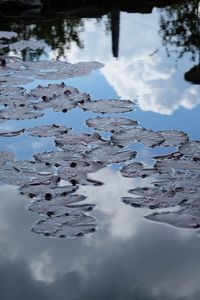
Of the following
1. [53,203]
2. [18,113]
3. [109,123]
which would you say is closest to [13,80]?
[18,113]

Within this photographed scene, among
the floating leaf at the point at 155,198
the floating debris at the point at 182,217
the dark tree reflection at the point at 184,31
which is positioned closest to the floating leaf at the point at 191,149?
the floating leaf at the point at 155,198

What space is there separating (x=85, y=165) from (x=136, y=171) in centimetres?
34

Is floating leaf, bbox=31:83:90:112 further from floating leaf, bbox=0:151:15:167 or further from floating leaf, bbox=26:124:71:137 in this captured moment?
floating leaf, bbox=0:151:15:167

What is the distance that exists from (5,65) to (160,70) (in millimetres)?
1802

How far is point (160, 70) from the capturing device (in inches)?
235

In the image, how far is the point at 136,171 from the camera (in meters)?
3.31

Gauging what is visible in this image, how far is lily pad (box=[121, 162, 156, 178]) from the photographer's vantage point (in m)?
3.27

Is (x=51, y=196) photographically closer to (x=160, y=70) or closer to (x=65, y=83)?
(x=65, y=83)

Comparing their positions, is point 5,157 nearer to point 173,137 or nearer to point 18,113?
point 18,113

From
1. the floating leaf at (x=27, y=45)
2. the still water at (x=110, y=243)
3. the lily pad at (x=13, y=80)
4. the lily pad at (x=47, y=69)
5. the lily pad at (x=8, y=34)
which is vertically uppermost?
the lily pad at (x=8, y=34)

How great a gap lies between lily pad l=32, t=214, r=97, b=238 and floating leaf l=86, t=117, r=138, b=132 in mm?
1347

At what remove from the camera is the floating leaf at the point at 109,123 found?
4059 millimetres

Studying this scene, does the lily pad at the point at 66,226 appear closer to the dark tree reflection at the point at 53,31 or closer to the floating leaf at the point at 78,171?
the floating leaf at the point at 78,171

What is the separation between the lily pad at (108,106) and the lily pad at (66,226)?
5.95ft
